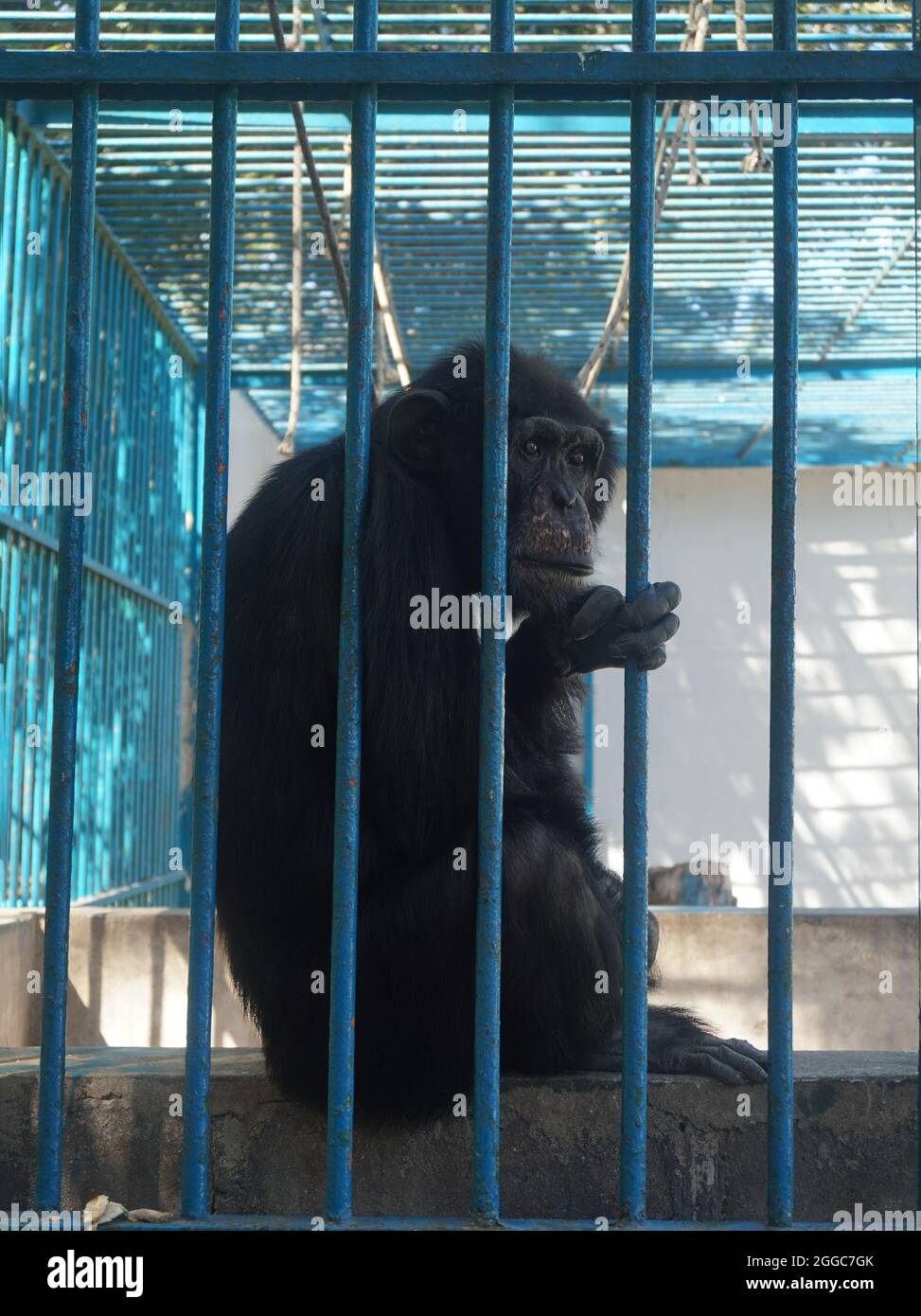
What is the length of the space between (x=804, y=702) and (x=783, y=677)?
12.6m

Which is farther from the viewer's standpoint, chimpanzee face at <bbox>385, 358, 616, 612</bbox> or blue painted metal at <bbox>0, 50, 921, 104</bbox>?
chimpanzee face at <bbox>385, 358, 616, 612</bbox>

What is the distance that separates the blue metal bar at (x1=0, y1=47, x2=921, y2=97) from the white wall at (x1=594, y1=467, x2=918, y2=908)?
38.7 ft

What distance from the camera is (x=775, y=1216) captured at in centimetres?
245

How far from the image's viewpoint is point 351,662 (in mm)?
2570

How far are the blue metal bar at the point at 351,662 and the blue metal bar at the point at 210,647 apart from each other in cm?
23

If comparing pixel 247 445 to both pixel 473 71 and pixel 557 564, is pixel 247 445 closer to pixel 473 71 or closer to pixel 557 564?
pixel 557 564

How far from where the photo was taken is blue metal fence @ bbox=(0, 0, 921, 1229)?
2.44m

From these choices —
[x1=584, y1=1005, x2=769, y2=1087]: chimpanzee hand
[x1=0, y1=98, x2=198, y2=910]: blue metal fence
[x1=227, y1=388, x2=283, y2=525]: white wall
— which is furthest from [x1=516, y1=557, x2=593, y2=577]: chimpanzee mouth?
[x1=227, y1=388, x2=283, y2=525]: white wall

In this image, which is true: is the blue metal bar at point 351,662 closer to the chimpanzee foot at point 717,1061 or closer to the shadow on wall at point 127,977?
the chimpanzee foot at point 717,1061

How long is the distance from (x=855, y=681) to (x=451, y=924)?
1249 cm

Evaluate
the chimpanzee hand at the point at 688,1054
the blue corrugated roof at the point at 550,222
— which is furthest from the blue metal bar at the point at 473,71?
the blue corrugated roof at the point at 550,222

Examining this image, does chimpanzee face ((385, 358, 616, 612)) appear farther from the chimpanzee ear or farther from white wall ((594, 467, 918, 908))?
white wall ((594, 467, 918, 908))

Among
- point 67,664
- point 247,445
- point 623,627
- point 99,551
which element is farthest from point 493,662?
point 247,445

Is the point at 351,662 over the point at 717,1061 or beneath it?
over
